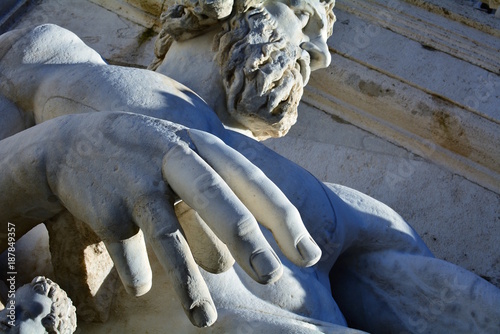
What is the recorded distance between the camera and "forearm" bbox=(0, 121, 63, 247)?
203 cm

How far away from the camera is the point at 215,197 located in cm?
178

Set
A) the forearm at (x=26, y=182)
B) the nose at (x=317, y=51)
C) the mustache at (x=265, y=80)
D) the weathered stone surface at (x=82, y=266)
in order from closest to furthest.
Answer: the forearm at (x=26, y=182), the weathered stone surface at (x=82, y=266), the mustache at (x=265, y=80), the nose at (x=317, y=51)

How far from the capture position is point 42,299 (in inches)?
74.6

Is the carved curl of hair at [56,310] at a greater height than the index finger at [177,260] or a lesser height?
lesser

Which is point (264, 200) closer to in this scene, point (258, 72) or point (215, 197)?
point (215, 197)

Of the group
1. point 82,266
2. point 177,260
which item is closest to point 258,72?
point 82,266

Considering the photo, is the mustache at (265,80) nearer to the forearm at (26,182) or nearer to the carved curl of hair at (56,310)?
the forearm at (26,182)

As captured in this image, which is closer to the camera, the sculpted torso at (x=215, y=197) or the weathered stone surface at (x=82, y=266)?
the sculpted torso at (x=215, y=197)

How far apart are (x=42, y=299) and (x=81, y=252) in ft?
0.82

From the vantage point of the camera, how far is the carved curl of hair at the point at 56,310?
1885 mm

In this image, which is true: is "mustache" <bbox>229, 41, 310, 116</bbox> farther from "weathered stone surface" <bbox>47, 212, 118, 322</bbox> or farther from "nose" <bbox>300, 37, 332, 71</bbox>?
"weathered stone surface" <bbox>47, 212, 118, 322</bbox>

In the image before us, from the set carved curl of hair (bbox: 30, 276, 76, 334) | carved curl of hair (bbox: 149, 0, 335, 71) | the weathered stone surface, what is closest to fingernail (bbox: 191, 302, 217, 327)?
carved curl of hair (bbox: 30, 276, 76, 334)

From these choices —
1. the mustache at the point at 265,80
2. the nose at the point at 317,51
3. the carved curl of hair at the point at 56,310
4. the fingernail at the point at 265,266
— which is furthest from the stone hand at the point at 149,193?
the nose at the point at 317,51

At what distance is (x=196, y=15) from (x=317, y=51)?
342 mm
